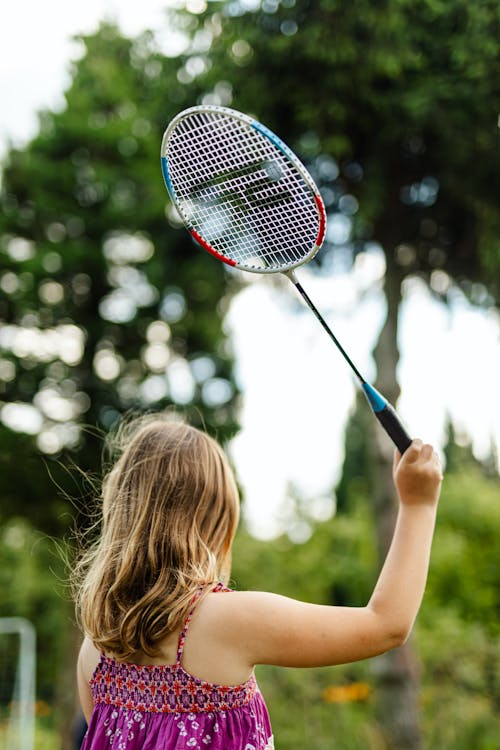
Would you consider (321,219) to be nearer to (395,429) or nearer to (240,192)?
(240,192)

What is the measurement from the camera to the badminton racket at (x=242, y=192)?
1975 mm

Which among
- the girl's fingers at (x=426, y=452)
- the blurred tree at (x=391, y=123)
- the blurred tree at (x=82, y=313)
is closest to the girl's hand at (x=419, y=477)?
the girl's fingers at (x=426, y=452)

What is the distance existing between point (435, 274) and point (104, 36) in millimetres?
3945

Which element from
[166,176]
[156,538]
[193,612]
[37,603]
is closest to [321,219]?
[166,176]

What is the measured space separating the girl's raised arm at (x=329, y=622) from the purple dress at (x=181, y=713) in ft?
0.37

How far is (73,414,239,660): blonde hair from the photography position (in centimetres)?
158

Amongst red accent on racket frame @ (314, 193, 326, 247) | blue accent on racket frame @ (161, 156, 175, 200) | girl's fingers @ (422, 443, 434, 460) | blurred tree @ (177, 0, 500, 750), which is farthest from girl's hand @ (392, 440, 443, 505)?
blurred tree @ (177, 0, 500, 750)

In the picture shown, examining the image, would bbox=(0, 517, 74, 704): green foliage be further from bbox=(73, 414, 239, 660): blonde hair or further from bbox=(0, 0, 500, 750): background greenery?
bbox=(73, 414, 239, 660): blonde hair

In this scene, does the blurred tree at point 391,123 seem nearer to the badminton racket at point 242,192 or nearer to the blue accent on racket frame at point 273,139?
the badminton racket at point 242,192

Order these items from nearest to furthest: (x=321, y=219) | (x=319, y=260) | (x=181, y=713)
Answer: (x=181, y=713) → (x=321, y=219) → (x=319, y=260)

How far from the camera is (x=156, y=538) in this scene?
5.39 feet

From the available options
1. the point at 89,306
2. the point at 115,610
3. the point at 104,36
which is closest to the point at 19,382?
the point at 89,306

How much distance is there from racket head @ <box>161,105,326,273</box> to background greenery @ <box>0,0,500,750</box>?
0.84 m

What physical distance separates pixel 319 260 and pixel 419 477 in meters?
4.87
